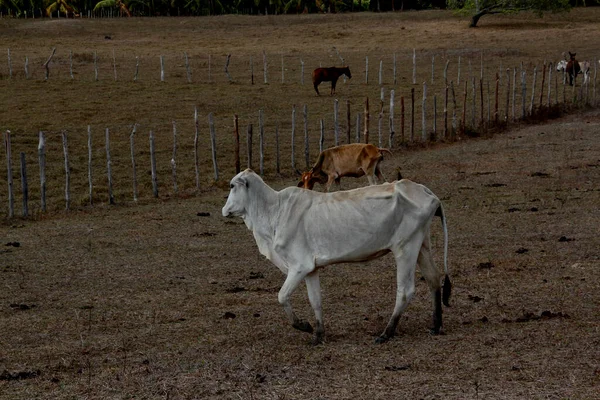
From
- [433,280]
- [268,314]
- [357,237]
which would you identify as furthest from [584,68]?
[357,237]

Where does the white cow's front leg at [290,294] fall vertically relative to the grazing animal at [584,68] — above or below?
above

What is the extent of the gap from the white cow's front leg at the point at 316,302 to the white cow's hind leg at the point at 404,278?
509mm

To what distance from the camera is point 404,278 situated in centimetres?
872

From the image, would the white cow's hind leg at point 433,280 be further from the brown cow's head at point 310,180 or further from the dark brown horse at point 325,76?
the dark brown horse at point 325,76

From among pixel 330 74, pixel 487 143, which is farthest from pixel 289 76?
pixel 487 143

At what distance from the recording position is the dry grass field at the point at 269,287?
25.3ft

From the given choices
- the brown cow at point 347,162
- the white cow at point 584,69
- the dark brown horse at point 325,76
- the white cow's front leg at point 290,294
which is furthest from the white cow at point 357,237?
the white cow at point 584,69

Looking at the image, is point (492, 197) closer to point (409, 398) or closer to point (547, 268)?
point (547, 268)

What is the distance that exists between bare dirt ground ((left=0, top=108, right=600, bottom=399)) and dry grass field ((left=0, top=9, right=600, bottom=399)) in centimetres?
3

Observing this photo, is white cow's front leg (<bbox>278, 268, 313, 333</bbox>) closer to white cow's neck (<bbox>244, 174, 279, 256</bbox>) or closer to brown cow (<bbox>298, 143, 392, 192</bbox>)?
white cow's neck (<bbox>244, 174, 279, 256</bbox>)

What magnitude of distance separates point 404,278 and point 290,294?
97 centimetres

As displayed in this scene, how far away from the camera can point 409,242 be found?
8789 millimetres

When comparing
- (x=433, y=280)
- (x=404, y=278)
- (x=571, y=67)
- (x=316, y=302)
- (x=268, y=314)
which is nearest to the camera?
(x=404, y=278)

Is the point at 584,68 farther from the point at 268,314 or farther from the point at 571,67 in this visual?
the point at 268,314
